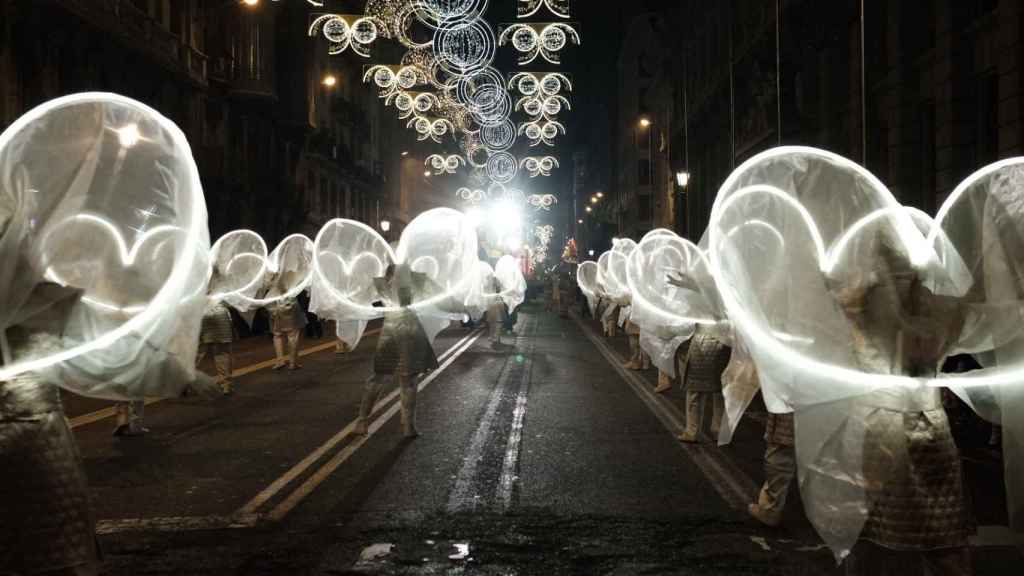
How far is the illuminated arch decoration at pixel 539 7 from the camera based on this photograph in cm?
1817

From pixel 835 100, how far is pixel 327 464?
20.9m

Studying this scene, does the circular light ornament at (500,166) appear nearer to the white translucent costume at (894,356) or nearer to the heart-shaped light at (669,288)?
the heart-shaped light at (669,288)

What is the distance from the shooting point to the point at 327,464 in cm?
944

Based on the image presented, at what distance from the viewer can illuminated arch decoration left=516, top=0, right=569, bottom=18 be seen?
59.6ft

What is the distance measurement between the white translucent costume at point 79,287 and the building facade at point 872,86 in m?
10.2

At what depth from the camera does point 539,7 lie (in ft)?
60.1

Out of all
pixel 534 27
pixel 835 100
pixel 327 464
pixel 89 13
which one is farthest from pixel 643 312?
pixel 89 13

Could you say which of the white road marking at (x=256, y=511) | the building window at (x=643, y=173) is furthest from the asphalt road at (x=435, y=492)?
the building window at (x=643, y=173)

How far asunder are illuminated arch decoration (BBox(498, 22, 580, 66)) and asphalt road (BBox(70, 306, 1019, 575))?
7513 mm

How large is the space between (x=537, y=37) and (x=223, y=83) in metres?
20.7

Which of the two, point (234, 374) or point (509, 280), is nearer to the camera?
point (234, 374)

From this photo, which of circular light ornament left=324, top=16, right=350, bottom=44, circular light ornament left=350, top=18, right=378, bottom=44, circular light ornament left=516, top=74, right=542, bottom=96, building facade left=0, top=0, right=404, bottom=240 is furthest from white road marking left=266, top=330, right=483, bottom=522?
building facade left=0, top=0, right=404, bottom=240

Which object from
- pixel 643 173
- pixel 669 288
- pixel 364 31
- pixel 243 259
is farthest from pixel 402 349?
pixel 643 173

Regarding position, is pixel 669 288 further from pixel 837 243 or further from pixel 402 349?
pixel 837 243
